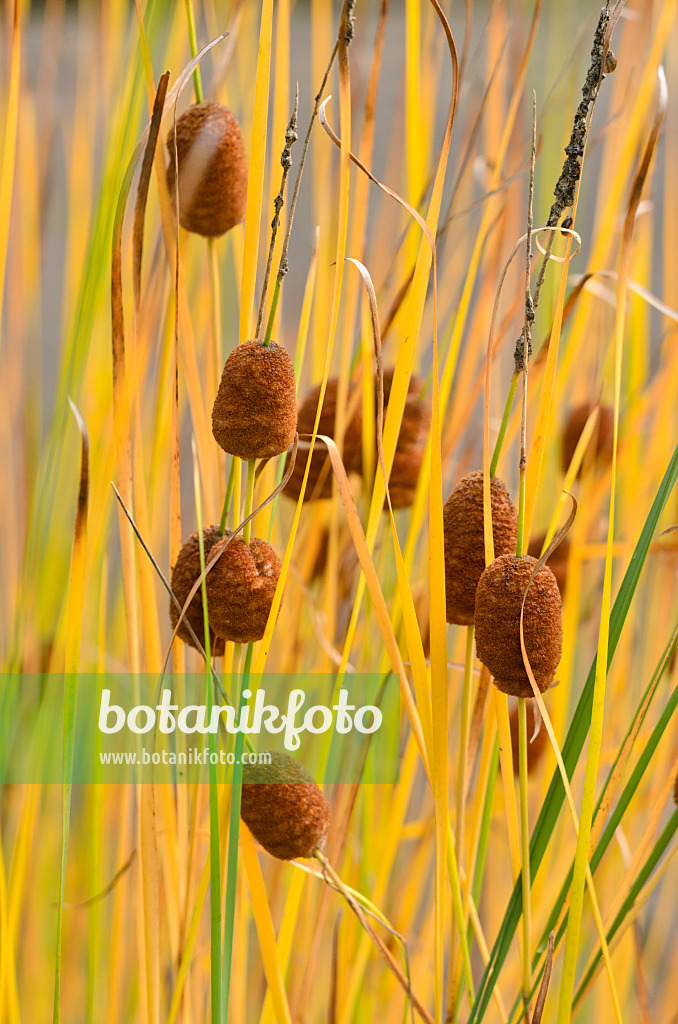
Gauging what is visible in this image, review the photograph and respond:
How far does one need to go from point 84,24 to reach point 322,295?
155 millimetres

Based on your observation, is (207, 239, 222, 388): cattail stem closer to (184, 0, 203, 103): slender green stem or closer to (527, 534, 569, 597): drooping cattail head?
(184, 0, 203, 103): slender green stem

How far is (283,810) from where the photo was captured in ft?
0.78

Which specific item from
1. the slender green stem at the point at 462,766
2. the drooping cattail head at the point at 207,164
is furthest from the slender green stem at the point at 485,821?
the drooping cattail head at the point at 207,164

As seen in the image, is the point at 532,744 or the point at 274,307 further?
the point at 532,744

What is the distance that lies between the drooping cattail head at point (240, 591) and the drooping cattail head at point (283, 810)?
5cm

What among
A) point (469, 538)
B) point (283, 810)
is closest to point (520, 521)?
point (469, 538)

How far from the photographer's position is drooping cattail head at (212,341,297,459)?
223 mm

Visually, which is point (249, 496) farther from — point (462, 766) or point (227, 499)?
point (462, 766)

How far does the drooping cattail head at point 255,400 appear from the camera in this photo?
0.22 meters

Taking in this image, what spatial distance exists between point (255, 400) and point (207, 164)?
10 cm

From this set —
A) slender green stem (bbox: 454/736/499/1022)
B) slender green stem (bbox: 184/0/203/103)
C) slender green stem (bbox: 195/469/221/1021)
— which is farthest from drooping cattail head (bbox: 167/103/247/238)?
slender green stem (bbox: 454/736/499/1022)

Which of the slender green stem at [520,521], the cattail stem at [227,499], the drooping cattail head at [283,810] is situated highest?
the cattail stem at [227,499]

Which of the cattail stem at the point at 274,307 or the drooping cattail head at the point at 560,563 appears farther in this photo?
the drooping cattail head at the point at 560,563

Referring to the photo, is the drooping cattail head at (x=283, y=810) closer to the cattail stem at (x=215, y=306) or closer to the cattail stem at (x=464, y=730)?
the cattail stem at (x=464, y=730)
